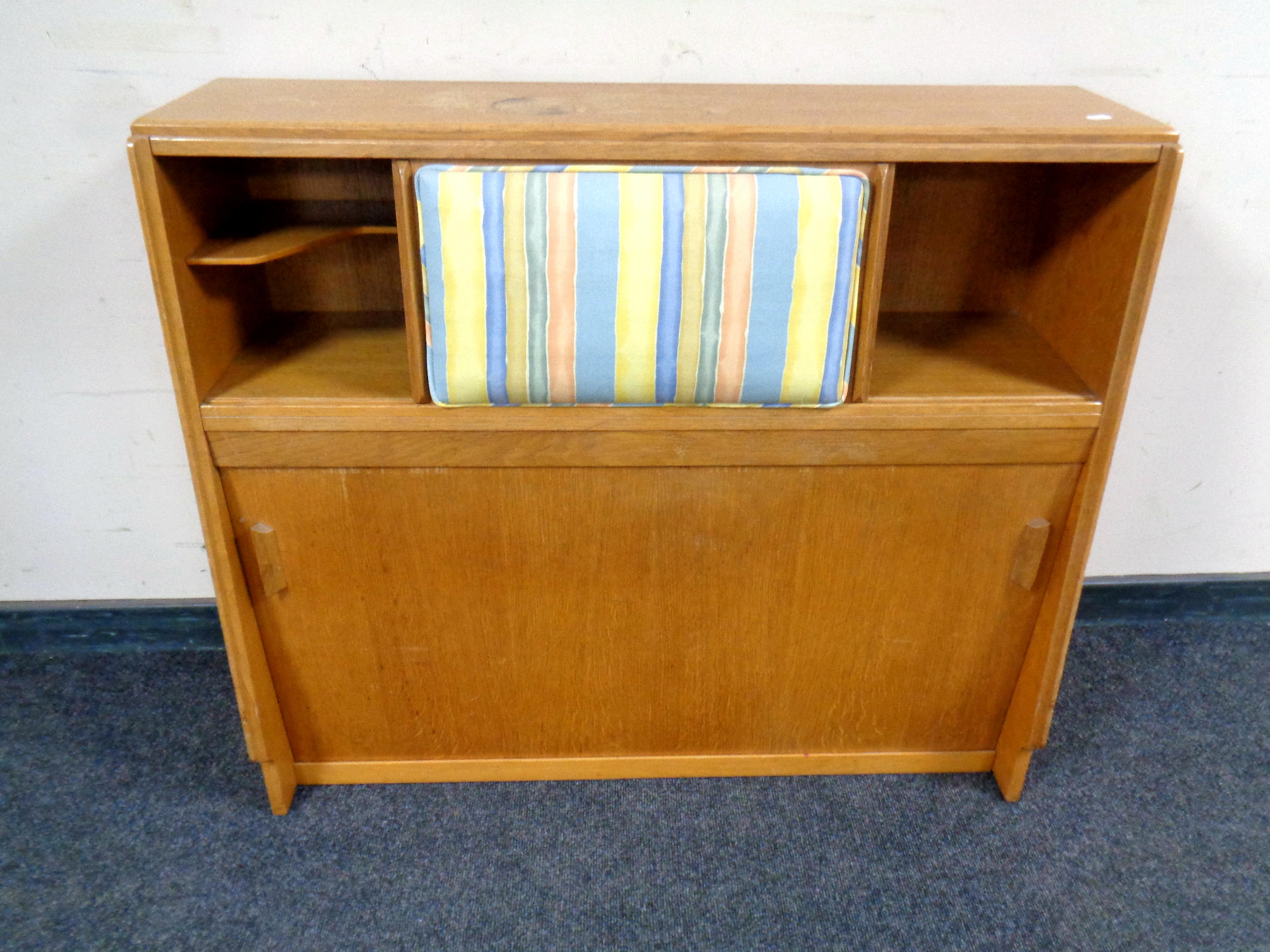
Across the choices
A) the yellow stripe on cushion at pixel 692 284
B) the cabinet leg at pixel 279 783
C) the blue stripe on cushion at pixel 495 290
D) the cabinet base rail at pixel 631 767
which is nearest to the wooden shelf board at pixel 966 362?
the yellow stripe on cushion at pixel 692 284

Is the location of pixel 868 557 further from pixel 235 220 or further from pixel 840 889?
pixel 235 220

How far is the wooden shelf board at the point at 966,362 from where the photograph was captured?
4.36 feet

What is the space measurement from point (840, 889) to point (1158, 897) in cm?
48

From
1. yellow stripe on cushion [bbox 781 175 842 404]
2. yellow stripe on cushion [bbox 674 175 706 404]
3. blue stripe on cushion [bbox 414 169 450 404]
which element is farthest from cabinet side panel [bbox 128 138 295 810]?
yellow stripe on cushion [bbox 781 175 842 404]

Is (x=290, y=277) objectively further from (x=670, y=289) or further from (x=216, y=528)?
(x=670, y=289)

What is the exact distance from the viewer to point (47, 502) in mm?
1767

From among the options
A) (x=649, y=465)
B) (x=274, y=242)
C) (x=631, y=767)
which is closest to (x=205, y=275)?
(x=274, y=242)

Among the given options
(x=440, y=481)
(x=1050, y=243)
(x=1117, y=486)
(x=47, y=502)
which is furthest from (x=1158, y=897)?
(x=47, y=502)

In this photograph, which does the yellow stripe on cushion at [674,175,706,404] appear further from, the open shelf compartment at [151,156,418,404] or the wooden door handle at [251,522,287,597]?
the wooden door handle at [251,522,287,597]

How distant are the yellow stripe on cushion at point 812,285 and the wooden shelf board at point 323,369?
1.69 feet

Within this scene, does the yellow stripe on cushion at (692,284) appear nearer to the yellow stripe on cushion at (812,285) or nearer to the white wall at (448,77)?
the yellow stripe on cushion at (812,285)

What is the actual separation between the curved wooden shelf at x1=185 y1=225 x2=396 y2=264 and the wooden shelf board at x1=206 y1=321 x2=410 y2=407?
0.15m

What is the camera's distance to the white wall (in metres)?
1.42

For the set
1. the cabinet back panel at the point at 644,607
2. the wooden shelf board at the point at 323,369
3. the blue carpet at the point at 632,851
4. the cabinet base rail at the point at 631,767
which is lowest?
the blue carpet at the point at 632,851
